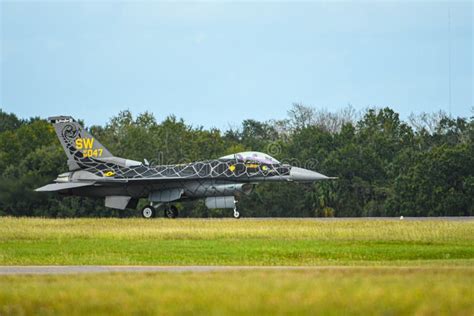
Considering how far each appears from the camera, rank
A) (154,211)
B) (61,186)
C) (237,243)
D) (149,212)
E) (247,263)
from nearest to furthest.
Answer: (247,263), (237,243), (61,186), (149,212), (154,211)

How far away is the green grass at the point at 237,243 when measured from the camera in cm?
2225

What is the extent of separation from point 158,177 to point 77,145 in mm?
4318

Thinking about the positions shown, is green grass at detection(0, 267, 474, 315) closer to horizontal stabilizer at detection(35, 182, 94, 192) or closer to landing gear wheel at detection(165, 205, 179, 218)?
horizontal stabilizer at detection(35, 182, 94, 192)

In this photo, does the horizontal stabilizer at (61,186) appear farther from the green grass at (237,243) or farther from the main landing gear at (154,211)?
the green grass at (237,243)

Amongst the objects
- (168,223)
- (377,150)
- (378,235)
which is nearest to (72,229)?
(168,223)

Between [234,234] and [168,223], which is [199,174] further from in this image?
[234,234]

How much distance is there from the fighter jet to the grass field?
17.8 ft

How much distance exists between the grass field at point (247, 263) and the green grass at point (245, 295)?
1 cm

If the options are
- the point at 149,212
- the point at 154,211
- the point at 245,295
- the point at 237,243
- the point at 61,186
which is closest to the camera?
the point at 245,295

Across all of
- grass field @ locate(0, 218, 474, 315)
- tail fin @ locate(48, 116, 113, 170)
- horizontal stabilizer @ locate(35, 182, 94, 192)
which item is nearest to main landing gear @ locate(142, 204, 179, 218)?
horizontal stabilizer @ locate(35, 182, 94, 192)

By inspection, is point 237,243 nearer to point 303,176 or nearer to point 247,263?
point 247,263

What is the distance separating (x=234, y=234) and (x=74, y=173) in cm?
1668

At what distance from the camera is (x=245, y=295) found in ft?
40.1

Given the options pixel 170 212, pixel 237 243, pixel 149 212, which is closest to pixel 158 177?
pixel 149 212
